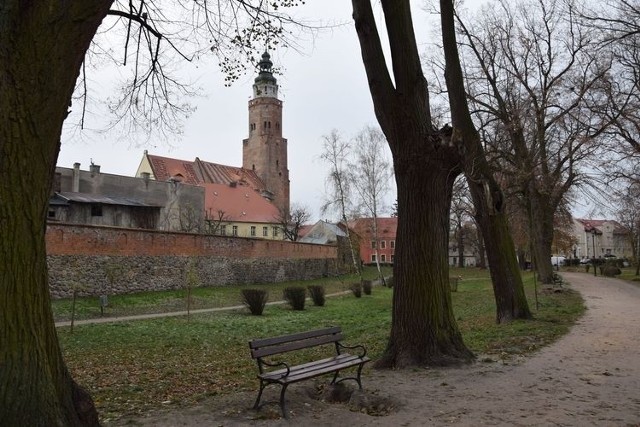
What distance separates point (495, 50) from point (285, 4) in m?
18.4

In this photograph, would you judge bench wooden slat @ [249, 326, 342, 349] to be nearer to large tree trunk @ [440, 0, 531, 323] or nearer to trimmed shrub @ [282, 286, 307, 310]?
large tree trunk @ [440, 0, 531, 323]

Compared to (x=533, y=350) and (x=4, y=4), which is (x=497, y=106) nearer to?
(x=533, y=350)

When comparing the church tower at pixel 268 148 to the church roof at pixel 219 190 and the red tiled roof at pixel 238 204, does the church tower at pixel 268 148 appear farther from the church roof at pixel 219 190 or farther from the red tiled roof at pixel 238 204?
the red tiled roof at pixel 238 204

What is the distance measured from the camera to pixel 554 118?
23094mm

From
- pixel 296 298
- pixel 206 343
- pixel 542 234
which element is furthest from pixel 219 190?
pixel 206 343

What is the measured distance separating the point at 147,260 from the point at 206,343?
55.6 feet

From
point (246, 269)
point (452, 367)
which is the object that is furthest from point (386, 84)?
point (246, 269)

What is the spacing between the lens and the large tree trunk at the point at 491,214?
1229cm

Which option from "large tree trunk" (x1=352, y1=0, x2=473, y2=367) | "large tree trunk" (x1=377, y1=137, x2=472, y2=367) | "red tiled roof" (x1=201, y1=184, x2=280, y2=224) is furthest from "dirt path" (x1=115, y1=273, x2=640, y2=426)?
"red tiled roof" (x1=201, y1=184, x2=280, y2=224)

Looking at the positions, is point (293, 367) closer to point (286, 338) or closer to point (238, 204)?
point (286, 338)

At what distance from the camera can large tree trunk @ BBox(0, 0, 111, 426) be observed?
4.05 meters

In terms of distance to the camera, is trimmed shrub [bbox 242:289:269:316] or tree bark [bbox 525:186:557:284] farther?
tree bark [bbox 525:186:557:284]

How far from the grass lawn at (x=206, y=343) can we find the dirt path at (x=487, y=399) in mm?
755

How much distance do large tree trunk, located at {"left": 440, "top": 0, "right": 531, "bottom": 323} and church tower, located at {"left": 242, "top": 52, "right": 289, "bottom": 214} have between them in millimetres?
67301
